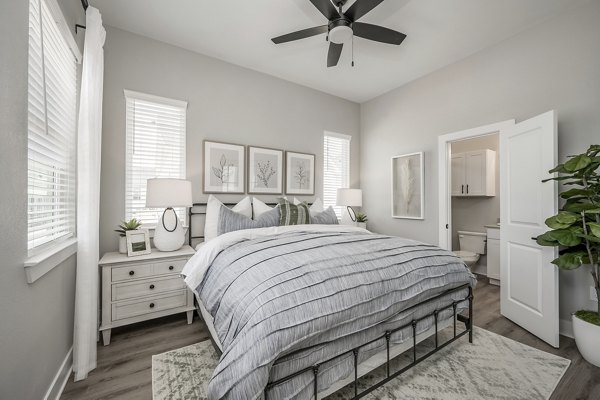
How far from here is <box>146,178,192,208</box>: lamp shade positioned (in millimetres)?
2500

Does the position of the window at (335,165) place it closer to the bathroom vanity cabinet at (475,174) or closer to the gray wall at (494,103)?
the gray wall at (494,103)

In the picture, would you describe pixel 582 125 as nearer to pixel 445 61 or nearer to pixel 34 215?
pixel 445 61

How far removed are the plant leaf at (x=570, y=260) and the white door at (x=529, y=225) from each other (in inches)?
7.1

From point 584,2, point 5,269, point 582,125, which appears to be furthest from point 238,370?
point 584,2

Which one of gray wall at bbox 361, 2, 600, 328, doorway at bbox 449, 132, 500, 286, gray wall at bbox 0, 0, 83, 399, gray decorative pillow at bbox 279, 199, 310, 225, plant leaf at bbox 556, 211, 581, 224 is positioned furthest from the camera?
doorway at bbox 449, 132, 500, 286

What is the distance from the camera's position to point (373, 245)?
6.50 ft

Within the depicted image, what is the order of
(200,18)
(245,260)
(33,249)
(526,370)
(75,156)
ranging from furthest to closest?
(200,18) → (75,156) → (526,370) → (245,260) → (33,249)

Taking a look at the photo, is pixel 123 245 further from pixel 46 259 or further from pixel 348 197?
pixel 348 197

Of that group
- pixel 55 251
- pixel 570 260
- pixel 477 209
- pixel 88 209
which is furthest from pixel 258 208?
pixel 477 209

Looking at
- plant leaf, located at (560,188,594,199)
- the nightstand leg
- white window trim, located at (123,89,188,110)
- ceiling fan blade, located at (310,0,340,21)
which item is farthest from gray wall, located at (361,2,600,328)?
the nightstand leg

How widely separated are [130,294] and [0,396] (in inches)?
Result: 54.4

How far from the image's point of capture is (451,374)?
1.86m

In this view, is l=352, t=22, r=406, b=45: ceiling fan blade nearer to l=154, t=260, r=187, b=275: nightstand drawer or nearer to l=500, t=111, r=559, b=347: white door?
l=500, t=111, r=559, b=347: white door

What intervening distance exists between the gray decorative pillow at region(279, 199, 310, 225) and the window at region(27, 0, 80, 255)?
190cm
